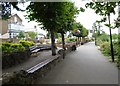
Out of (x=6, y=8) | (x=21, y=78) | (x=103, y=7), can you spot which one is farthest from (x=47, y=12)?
(x=21, y=78)

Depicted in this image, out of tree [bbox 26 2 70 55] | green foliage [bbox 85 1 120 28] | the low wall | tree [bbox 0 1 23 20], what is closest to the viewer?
the low wall

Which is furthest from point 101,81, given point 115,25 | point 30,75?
point 115,25

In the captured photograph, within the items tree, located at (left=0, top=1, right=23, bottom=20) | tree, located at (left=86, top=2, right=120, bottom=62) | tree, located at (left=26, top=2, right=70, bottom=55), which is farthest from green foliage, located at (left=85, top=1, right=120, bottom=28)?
tree, located at (left=26, top=2, right=70, bottom=55)

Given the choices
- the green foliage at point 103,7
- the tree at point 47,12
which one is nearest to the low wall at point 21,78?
the green foliage at point 103,7

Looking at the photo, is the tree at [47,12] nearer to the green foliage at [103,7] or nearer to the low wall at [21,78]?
the green foliage at [103,7]

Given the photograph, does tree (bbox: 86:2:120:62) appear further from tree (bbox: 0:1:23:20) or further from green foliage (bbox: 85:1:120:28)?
tree (bbox: 0:1:23:20)

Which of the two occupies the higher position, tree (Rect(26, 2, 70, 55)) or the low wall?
tree (Rect(26, 2, 70, 55))

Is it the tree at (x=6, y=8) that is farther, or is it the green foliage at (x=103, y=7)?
the tree at (x=6, y=8)

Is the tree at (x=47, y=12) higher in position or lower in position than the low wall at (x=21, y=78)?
higher

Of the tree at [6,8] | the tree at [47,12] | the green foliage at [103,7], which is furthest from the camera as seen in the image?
the tree at [47,12]

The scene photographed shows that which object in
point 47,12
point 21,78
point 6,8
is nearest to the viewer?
point 21,78

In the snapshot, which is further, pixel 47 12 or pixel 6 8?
pixel 47 12

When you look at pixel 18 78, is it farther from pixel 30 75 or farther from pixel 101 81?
pixel 101 81

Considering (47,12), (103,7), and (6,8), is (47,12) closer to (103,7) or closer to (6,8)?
(6,8)
